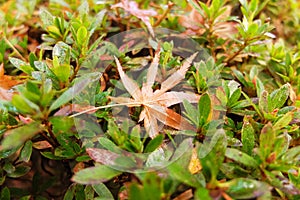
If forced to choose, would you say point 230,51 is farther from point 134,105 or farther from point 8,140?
point 8,140

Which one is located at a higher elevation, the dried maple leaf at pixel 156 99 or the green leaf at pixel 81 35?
the green leaf at pixel 81 35

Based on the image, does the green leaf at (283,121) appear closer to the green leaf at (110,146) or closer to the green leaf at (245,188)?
the green leaf at (245,188)

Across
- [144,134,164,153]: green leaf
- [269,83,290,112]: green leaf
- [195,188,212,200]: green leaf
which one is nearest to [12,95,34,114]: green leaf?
[144,134,164,153]: green leaf

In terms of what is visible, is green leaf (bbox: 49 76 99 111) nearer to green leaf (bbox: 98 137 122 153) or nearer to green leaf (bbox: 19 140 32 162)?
green leaf (bbox: 98 137 122 153)

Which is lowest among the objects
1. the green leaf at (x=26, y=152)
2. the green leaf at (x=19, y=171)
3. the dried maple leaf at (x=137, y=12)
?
the green leaf at (x=19, y=171)

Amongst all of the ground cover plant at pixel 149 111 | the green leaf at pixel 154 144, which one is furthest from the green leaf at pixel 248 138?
the green leaf at pixel 154 144

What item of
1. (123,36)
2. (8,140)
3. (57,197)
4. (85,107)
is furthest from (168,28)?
(8,140)
